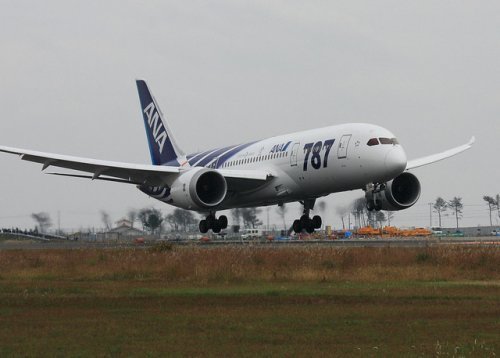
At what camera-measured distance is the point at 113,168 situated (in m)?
51.1

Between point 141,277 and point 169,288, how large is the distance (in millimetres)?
5074

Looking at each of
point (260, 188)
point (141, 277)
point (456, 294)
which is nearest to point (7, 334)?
point (456, 294)

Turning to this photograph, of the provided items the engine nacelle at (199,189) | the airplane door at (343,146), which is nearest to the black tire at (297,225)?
the engine nacelle at (199,189)

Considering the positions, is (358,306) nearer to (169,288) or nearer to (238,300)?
(238,300)

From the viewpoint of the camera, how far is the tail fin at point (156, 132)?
6247 centimetres

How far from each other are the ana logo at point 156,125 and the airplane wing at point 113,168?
34.3 feet

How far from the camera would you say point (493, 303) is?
21.4 m

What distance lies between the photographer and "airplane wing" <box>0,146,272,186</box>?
49.1 meters

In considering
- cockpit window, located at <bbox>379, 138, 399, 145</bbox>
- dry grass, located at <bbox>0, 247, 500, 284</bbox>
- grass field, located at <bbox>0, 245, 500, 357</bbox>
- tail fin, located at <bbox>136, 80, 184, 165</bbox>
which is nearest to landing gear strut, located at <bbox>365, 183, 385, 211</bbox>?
cockpit window, located at <bbox>379, 138, 399, 145</bbox>

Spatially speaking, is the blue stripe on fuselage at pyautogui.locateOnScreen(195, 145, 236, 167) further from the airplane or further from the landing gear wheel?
the landing gear wheel

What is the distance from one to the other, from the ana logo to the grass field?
24947 millimetres

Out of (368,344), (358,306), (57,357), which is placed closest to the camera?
(57,357)

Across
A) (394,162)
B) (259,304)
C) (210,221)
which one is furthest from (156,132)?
(259,304)

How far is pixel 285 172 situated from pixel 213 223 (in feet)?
20.5
